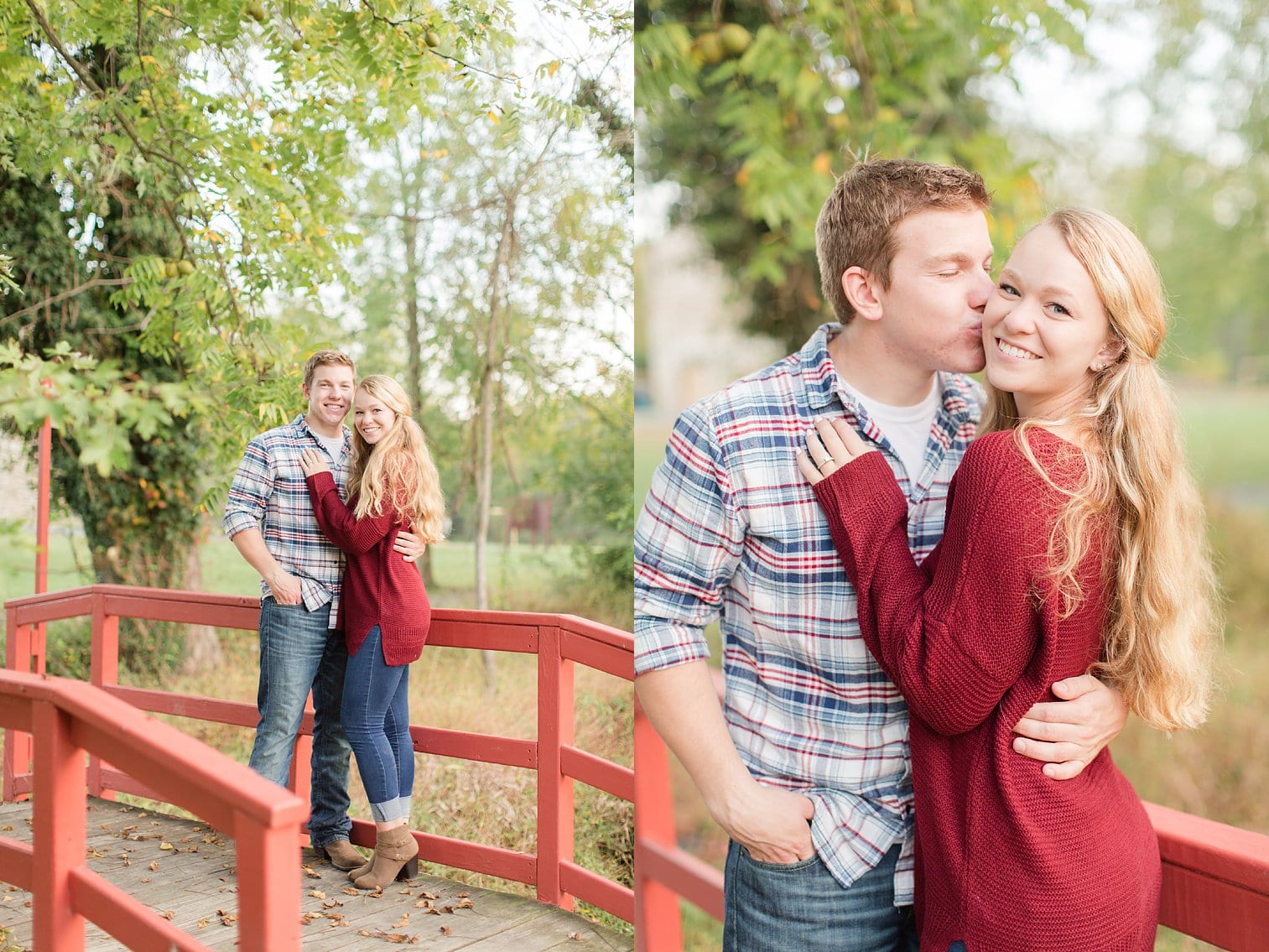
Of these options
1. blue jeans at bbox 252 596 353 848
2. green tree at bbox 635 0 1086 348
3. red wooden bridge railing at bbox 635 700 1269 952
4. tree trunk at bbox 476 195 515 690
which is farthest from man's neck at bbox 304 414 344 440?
green tree at bbox 635 0 1086 348

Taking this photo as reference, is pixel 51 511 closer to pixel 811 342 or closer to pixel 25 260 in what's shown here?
pixel 25 260

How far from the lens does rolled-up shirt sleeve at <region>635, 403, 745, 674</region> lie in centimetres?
141

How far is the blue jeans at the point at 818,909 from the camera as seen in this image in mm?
1404

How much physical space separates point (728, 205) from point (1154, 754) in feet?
9.37

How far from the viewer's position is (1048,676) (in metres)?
1.22

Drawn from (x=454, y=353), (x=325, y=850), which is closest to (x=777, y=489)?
(x=454, y=353)

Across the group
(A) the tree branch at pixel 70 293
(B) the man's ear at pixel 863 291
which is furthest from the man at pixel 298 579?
(B) the man's ear at pixel 863 291

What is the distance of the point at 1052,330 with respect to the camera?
1.26 meters

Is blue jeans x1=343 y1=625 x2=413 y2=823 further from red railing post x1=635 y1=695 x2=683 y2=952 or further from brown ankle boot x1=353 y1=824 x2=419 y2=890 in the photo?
red railing post x1=635 y1=695 x2=683 y2=952

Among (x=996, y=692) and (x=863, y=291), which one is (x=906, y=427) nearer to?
(x=863, y=291)

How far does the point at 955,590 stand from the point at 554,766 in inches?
33.4

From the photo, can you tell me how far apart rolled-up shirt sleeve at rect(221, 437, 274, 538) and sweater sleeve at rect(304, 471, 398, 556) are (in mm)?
60

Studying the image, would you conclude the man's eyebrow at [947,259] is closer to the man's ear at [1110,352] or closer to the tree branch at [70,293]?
the man's ear at [1110,352]

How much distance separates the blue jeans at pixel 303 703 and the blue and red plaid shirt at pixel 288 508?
4 centimetres
